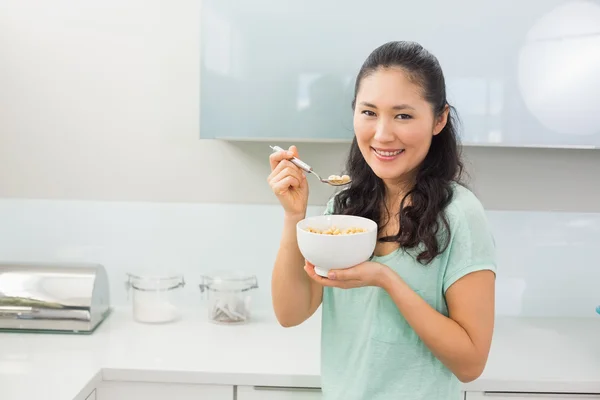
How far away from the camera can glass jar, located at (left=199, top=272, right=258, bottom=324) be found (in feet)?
6.28

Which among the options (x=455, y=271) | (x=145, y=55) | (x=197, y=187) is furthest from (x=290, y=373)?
(x=145, y=55)

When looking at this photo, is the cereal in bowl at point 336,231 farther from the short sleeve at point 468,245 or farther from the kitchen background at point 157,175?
the kitchen background at point 157,175

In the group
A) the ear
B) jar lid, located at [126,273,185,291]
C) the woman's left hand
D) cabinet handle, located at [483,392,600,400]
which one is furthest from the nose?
jar lid, located at [126,273,185,291]

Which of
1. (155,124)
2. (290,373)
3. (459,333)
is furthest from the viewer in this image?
(155,124)

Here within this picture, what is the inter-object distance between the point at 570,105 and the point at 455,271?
740 mm

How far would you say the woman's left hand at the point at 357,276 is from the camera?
110 cm

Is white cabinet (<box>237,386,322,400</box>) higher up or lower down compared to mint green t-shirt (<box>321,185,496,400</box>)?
lower down

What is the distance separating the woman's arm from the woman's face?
201 millimetres

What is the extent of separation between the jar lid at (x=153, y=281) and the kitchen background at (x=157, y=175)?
157mm

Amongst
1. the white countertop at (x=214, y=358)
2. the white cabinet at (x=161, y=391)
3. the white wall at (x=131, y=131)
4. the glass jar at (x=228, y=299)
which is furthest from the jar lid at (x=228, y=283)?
the white cabinet at (x=161, y=391)

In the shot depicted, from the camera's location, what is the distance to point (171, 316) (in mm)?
1927

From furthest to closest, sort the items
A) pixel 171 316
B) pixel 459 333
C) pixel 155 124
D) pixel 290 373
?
1. pixel 155 124
2. pixel 171 316
3. pixel 290 373
4. pixel 459 333

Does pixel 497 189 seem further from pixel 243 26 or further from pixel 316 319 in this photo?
pixel 243 26

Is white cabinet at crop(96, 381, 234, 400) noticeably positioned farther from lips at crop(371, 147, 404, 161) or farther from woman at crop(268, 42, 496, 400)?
lips at crop(371, 147, 404, 161)
